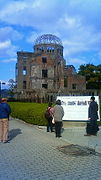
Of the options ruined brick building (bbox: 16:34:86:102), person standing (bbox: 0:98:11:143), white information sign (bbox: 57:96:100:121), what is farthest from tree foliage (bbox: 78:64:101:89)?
person standing (bbox: 0:98:11:143)

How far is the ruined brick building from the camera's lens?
73688 millimetres

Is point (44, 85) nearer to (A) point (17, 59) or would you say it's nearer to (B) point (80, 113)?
(A) point (17, 59)

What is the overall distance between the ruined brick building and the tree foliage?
749cm

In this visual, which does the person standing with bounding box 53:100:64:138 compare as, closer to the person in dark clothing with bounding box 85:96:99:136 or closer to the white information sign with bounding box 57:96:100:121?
the person in dark clothing with bounding box 85:96:99:136

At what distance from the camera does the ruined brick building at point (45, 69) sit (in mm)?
73688

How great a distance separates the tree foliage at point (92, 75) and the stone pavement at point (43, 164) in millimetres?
69746

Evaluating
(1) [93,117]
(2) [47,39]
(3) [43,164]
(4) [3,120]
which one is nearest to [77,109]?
(1) [93,117]

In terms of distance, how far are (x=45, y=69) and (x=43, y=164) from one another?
68286 millimetres

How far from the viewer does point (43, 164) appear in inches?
332

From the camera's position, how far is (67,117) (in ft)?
59.3

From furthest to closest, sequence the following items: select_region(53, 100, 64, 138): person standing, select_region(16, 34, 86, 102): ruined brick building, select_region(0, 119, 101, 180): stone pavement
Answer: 1. select_region(16, 34, 86, 102): ruined brick building
2. select_region(53, 100, 64, 138): person standing
3. select_region(0, 119, 101, 180): stone pavement

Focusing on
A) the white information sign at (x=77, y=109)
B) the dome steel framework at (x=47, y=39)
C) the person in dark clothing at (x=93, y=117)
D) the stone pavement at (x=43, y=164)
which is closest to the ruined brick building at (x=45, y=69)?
the dome steel framework at (x=47, y=39)

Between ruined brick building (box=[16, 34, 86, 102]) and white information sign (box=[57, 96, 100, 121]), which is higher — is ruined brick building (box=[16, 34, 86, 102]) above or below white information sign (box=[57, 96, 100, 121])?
above

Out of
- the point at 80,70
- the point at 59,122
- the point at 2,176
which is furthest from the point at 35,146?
the point at 80,70
